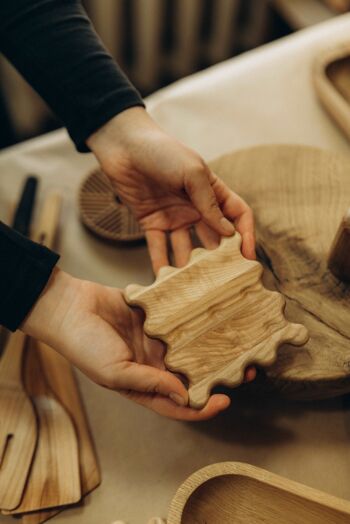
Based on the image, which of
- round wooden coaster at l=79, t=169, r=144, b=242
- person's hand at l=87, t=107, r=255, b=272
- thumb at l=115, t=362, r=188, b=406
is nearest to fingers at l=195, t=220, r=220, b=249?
person's hand at l=87, t=107, r=255, b=272

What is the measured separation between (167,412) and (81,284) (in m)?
0.22

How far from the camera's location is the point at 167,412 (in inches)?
23.8

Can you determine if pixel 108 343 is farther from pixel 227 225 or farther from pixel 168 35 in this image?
pixel 168 35

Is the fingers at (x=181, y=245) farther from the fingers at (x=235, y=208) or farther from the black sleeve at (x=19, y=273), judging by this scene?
the black sleeve at (x=19, y=273)

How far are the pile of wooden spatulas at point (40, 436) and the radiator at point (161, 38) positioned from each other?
0.95 meters

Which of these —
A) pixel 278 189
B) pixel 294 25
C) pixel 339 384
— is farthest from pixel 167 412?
pixel 294 25

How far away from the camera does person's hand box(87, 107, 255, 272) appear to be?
690 mm

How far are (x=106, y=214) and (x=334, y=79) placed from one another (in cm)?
55

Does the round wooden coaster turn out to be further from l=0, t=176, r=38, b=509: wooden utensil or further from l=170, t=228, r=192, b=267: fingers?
l=0, t=176, r=38, b=509: wooden utensil

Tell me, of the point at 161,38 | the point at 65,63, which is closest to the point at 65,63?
the point at 65,63

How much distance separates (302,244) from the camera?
2.25 feet

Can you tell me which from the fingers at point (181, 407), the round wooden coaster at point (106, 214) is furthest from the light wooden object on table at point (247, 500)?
the round wooden coaster at point (106, 214)

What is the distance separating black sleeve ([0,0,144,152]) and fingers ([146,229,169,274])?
200mm

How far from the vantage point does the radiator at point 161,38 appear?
1375 millimetres
